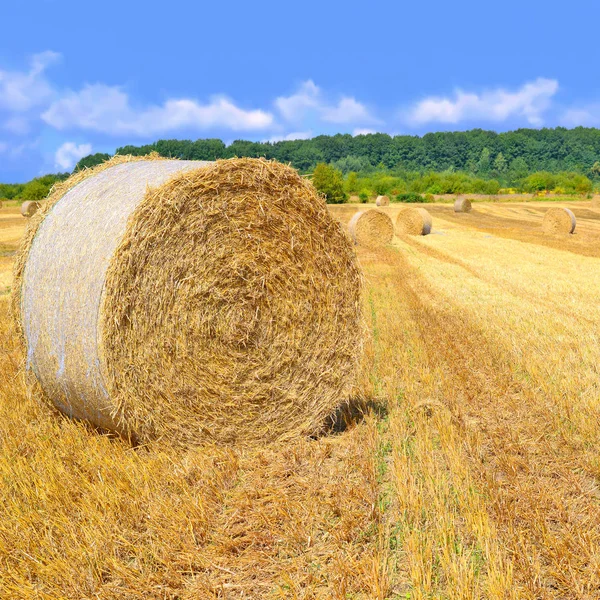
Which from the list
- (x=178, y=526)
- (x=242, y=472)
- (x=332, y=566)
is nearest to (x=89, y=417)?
(x=242, y=472)

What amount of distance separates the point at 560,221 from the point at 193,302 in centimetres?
2503

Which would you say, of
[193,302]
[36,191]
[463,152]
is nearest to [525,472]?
[193,302]

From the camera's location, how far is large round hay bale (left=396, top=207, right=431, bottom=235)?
25500 mm

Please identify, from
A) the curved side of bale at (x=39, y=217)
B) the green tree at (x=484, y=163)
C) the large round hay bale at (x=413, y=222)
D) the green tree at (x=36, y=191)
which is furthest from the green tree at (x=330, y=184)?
the green tree at (x=484, y=163)

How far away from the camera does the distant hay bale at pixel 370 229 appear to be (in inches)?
811

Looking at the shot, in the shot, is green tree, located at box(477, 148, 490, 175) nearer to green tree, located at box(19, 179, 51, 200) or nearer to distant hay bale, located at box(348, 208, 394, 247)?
green tree, located at box(19, 179, 51, 200)

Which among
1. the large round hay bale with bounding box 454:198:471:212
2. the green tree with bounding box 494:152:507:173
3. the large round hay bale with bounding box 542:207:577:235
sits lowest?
the large round hay bale with bounding box 542:207:577:235

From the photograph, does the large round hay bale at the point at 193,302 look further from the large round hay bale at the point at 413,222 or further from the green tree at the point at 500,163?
the green tree at the point at 500,163

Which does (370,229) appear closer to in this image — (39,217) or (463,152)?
(39,217)

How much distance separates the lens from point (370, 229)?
20.8 m

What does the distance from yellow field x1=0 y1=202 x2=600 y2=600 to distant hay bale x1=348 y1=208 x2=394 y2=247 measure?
1397 centimetres

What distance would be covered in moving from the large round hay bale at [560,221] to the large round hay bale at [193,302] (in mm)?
23815

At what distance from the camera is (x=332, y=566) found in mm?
3145

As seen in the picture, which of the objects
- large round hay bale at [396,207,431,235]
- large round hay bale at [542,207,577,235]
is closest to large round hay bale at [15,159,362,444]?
large round hay bale at [396,207,431,235]
